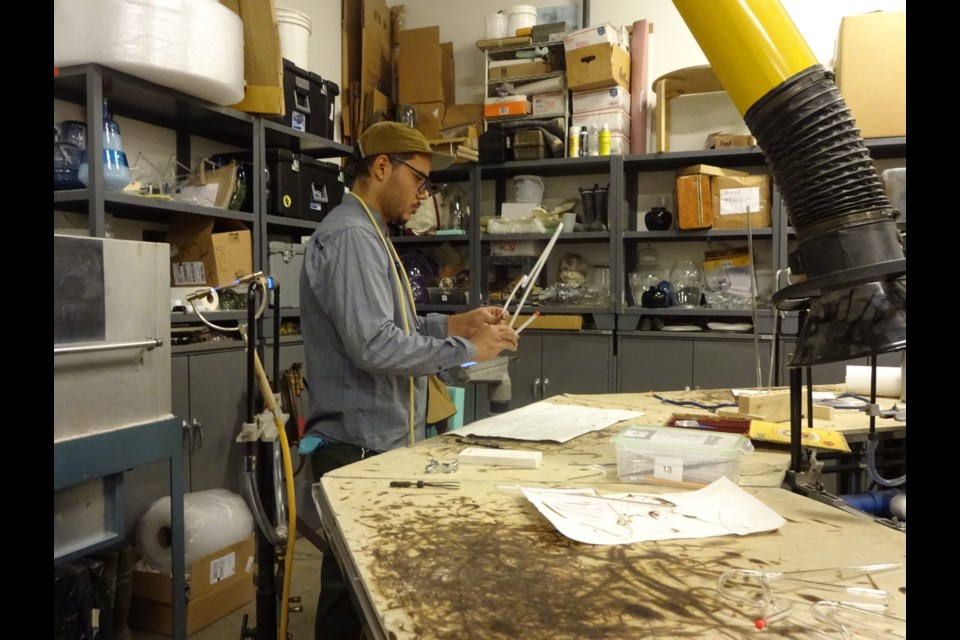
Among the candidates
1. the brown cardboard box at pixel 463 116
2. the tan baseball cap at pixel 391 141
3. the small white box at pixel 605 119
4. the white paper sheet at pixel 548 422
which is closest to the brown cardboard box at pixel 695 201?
the small white box at pixel 605 119

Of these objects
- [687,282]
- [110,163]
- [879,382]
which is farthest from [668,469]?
[687,282]

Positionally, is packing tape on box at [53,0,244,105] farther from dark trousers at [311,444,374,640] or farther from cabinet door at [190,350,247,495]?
dark trousers at [311,444,374,640]

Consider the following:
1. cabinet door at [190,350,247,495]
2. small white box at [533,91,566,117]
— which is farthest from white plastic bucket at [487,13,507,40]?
cabinet door at [190,350,247,495]

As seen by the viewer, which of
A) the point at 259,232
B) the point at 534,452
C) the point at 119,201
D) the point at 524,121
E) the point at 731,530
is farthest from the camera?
the point at 524,121

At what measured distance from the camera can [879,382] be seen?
213 centimetres

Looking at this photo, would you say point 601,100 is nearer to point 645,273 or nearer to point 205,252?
point 645,273

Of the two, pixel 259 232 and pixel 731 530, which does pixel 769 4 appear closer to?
pixel 731 530

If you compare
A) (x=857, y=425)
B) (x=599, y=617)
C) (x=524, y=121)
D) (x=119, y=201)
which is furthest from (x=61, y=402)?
(x=524, y=121)

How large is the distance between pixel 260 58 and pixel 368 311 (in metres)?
1.95

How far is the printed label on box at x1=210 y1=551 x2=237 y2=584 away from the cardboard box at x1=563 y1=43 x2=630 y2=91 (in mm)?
2977

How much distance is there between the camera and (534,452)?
4.42 feet

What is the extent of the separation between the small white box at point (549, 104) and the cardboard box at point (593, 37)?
11.1 inches

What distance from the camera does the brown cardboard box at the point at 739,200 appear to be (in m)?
3.43

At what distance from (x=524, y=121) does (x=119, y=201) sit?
230cm
